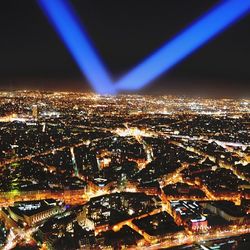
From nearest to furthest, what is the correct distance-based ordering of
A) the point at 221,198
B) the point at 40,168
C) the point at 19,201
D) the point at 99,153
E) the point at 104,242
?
the point at 104,242
the point at 19,201
the point at 221,198
the point at 40,168
the point at 99,153

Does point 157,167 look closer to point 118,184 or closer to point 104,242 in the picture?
point 118,184

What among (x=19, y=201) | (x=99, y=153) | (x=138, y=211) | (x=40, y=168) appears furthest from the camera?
(x=99, y=153)

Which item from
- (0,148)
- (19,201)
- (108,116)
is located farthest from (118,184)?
(108,116)

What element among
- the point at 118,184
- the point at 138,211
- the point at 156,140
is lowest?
the point at 138,211

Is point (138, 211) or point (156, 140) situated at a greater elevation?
point (156, 140)

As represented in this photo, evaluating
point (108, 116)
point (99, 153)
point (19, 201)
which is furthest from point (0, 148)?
point (108, 116)

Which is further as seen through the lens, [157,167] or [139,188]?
[157,167]

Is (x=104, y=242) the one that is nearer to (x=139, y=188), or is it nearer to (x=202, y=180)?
(x=139, y=188)
